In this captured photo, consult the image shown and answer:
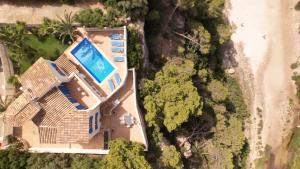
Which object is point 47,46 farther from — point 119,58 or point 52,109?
point 119,58

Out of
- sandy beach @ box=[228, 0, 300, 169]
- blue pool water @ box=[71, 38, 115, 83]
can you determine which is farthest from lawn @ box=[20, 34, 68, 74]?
sandy beach @ box=[228, 0, 300, 169]

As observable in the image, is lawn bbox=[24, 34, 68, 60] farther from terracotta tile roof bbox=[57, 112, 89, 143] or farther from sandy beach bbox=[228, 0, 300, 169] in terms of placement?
sandy beach bbox=[228, 0, 300, 169]

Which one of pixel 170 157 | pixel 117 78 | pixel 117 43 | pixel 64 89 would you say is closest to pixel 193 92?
pixel 170 157

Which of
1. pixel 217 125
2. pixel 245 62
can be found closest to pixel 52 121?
pixel 217 125

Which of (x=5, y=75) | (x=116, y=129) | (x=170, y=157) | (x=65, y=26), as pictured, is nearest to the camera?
(x=65, y=26)

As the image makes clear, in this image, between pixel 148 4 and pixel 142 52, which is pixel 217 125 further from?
pixel 148 4

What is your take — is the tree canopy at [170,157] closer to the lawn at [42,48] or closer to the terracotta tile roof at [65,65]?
the terracotta tile roof at [65,65]

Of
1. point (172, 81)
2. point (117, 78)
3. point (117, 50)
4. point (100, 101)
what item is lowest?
point (100, 101)
